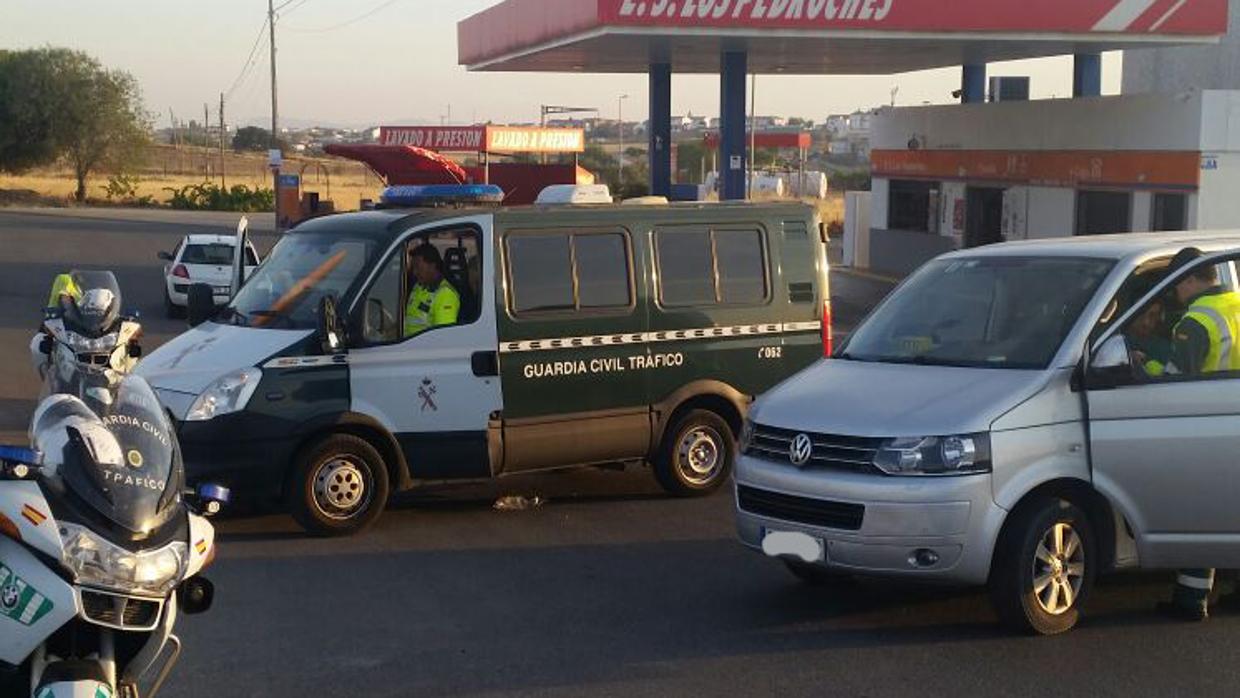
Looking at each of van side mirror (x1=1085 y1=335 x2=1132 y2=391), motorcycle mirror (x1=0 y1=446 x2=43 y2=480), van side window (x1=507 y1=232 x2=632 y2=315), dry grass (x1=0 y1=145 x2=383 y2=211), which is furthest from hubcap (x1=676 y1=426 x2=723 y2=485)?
dry grass (x1=0 y1=145 x2=383 y2=211)

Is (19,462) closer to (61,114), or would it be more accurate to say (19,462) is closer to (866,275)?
(866,275)

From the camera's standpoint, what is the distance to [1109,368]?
7586mm

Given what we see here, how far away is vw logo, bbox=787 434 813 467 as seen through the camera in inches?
300

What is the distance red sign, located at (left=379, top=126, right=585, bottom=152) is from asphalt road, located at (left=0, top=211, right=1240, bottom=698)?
38574mm

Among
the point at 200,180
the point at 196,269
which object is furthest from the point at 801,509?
the point at 200,180

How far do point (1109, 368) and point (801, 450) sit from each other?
1.54m

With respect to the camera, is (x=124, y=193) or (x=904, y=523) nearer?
(x=904, y=523)

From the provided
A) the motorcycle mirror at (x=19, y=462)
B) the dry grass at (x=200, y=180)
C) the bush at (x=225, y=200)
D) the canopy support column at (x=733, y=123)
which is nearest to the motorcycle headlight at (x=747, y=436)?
the motorcycle mirror at (x=19, y=462)

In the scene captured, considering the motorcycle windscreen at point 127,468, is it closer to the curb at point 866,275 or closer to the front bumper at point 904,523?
the front bumper at point 904,523

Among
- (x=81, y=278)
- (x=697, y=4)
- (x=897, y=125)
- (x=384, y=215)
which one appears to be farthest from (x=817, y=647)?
(x=897, y=125)

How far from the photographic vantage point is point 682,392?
1131cm

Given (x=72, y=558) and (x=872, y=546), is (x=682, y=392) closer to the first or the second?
(x=872, y=546)

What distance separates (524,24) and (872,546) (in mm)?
19829

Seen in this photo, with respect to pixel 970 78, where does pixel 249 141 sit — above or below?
above
